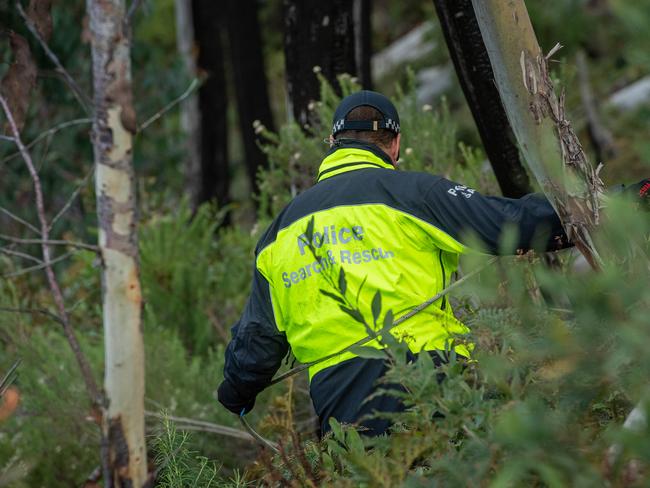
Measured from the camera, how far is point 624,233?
202 centimetres

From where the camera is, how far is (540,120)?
3477 mm

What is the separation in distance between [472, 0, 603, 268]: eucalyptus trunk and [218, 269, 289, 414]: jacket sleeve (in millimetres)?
1191

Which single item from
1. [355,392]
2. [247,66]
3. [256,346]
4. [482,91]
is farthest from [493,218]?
[247,66]

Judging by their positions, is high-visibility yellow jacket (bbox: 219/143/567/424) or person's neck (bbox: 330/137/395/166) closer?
high-visibility yellow jacket (bbox: 219/143/567/424)

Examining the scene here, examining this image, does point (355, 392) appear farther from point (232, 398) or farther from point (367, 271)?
point (232, 398)

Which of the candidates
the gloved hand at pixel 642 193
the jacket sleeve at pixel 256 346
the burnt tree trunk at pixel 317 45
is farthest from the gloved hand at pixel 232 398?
the burnt tree trunk at pixel 317 45

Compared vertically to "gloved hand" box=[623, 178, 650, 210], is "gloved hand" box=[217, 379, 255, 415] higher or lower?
lower

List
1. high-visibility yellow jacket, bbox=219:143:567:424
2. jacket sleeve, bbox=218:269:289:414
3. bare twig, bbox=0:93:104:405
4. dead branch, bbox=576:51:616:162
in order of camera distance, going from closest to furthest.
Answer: bare twig, bbox=0:93:104:405, high-visibility yellow jacket, bbox=219:143:567:424, jacket sleeve, bbox=218:269:289:414, dead branch, bbox=576:51:616:162

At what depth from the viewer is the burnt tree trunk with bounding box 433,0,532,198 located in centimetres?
519

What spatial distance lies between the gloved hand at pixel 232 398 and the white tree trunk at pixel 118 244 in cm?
83

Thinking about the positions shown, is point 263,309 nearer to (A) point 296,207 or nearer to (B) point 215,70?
(A) point 296,207

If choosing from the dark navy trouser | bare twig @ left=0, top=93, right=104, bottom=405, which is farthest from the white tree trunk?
the dark navy trouser

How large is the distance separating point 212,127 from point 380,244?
1133 centimetres

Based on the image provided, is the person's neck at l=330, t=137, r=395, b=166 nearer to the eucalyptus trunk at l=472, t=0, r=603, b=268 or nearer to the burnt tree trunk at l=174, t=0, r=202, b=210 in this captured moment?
the eucalyptus trunk at l=472, t=0, r=603, b=268
